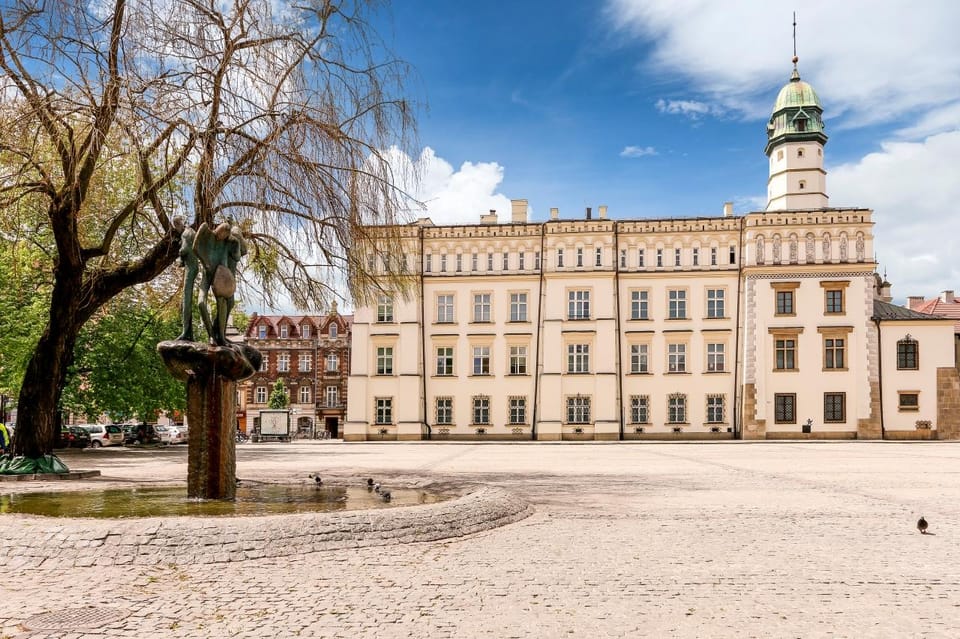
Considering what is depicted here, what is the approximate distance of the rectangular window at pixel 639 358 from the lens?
50781 mm

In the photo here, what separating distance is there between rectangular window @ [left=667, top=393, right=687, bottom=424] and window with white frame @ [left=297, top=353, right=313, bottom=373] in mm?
36847

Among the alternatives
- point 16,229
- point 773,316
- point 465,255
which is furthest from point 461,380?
point 16,229

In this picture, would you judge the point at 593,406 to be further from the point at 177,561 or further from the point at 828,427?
the point at 177,561

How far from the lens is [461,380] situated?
51.7 m

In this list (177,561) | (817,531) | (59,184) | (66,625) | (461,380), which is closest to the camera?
(66,625)

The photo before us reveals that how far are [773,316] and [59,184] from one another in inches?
1670

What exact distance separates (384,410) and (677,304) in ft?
63.5

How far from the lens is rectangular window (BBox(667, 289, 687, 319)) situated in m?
50.8

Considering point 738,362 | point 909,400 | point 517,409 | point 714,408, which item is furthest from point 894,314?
point 517,409

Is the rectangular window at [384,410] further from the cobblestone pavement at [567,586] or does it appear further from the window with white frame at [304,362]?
the cobblestone pavement at [567,586]

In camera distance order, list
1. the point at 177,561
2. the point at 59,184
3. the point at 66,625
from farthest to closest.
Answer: the point at 59,184 < the point at 177,561 < the point at 66,625

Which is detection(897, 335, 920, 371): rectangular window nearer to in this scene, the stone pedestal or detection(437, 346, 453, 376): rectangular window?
detection(437, 346, 453, 376): rectangular window

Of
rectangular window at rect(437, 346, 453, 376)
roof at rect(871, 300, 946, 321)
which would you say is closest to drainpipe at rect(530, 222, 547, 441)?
rectangular window at rect(437, 346, 453, 376)

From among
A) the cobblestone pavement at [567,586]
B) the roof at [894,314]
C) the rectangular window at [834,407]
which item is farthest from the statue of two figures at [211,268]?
the roof at [894,314]
